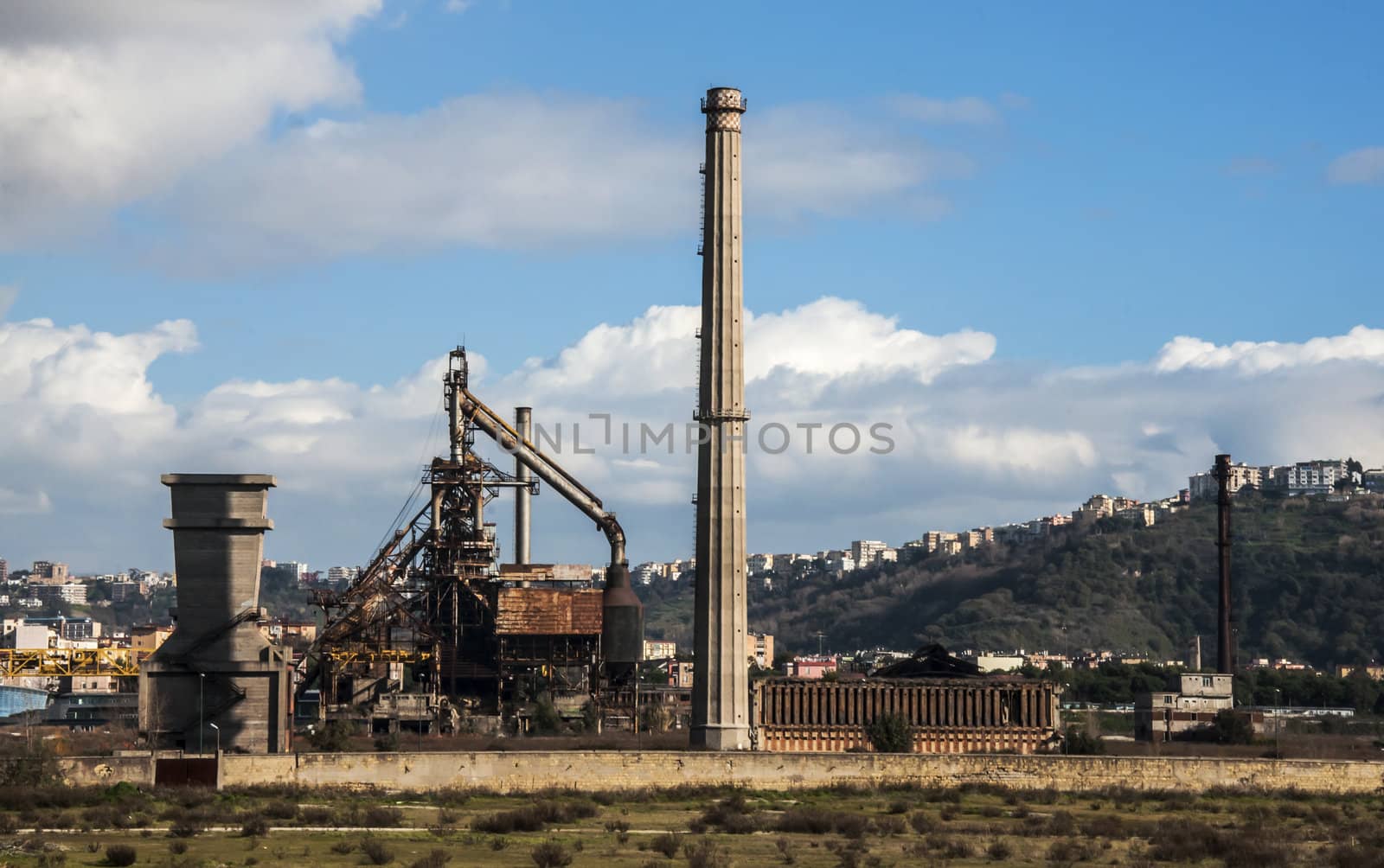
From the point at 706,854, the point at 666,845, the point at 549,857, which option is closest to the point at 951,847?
the point at 666,845

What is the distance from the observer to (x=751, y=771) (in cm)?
7088

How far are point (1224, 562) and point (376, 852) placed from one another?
11100cm

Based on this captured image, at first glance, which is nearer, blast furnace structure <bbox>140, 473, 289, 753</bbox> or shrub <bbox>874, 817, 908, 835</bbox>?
shrub <bbox>874, 817, 908, 835</bbox>

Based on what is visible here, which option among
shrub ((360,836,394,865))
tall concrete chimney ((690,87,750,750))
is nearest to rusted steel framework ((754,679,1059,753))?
tall concrete chimney ((690,87,750,750))

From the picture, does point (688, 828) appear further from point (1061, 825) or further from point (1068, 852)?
point (1068, 852)

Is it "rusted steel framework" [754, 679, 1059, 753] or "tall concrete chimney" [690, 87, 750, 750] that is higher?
"tall concrete chimney" [690, 87, 750, 750]

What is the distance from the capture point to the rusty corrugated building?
11025 cm

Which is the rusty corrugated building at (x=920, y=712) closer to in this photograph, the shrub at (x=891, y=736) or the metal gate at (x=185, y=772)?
the shrub at (x=891, y=736)

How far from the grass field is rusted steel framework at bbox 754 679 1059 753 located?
40374 mm

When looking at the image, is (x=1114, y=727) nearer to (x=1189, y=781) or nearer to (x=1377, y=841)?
(x=1189, y=781)

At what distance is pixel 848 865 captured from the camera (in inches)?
1679

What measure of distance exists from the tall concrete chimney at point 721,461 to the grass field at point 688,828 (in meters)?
12.3

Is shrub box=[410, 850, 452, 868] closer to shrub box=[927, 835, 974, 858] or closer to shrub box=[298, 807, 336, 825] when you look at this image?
shrub box=[298, 807, 336, 825]

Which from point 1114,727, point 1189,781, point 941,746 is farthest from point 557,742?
point 1114,727
